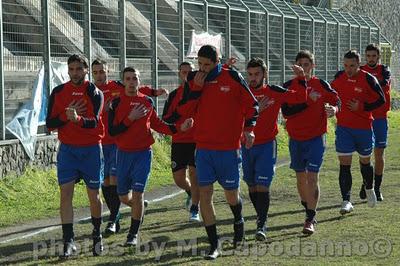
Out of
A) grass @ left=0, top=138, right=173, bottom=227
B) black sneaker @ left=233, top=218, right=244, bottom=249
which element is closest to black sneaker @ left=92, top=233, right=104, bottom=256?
black sneaker @ left=233, top=218, right=244, bottom=249

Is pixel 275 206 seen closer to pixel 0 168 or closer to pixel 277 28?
pixel 0 168

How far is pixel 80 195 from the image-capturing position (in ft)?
41.7

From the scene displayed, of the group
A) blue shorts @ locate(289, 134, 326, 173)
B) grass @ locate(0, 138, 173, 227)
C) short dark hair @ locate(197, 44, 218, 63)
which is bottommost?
grass @ locate(0, 138, 173, 227)

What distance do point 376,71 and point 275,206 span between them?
2584 millimetres

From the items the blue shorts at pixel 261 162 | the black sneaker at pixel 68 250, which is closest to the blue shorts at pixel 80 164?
the black sneaker at pixel 68 250

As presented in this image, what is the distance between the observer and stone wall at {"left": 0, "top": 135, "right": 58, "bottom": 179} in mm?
12375

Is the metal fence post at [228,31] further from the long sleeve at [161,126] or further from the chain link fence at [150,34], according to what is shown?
the long sleeve at [161,126]

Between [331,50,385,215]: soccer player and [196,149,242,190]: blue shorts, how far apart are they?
2.92m

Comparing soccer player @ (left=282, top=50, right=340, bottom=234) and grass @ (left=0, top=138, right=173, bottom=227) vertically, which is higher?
soccer player @ (left=282, top=50, right=340, bottom=234)

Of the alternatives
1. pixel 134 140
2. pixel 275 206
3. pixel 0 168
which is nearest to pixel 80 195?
pixel 0 168

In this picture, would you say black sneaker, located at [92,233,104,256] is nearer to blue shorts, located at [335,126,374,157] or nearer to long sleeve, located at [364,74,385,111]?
blue shorts, located at [335,126,374,157]

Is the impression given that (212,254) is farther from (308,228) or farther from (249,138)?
(308,228)

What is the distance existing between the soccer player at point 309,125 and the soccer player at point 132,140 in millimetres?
1897

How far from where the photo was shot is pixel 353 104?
412 inches
